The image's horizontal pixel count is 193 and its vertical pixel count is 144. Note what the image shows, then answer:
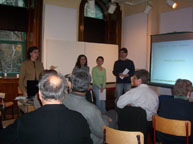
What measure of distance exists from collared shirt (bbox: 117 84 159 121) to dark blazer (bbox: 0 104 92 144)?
1.25m

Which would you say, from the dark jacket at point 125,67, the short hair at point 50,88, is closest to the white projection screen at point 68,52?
the dark jacket at point 125,67

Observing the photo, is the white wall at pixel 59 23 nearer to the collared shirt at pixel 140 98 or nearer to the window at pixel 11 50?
the window at pixel 11 50

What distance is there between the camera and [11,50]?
17.4 ft

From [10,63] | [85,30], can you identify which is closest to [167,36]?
[85,30]

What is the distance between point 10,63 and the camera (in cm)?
528

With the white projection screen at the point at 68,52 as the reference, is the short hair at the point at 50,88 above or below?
below

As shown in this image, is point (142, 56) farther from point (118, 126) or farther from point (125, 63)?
point (118, 126)

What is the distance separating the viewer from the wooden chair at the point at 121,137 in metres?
1.64

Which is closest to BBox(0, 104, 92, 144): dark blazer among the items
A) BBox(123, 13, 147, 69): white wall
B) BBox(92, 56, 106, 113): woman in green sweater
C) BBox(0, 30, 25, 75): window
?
BBox(92, 56, 106, 113): woman in green sweater

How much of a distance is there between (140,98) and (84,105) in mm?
899

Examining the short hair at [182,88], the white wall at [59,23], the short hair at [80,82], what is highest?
the white wall at [59,23]

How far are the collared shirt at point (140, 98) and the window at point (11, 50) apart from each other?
12.6 ft

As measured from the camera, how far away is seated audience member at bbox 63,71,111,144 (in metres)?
1.74

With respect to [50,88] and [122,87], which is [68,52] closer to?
[122,87]
